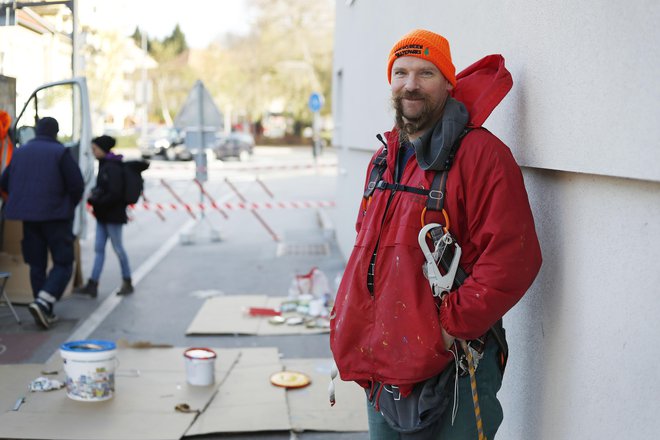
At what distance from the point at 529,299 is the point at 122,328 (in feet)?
17.9

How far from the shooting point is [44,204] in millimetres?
7613

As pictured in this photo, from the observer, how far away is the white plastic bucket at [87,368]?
528cm

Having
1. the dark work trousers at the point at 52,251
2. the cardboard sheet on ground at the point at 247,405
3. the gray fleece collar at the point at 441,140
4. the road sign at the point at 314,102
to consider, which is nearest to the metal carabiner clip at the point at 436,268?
the gray fleece collar at the point at 441,140

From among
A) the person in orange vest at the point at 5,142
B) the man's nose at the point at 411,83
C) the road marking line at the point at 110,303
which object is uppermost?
the man's nose at the point at 411,83

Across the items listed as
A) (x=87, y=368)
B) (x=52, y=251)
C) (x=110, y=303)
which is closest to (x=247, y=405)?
(x=87, y=368)

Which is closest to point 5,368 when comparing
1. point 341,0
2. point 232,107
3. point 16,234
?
point 16,234

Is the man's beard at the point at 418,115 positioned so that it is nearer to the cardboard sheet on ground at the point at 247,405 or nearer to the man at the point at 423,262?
the man at the point at 423,262

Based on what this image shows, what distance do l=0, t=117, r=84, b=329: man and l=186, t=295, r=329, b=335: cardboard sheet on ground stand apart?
1358 millimetres

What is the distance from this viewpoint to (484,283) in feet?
8.07

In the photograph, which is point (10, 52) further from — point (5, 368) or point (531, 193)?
point (531, 193)

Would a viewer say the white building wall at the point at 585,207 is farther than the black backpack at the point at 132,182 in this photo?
No

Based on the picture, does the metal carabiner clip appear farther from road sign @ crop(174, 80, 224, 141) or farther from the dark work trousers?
road sign @ crop(174, 80, 224, 141)

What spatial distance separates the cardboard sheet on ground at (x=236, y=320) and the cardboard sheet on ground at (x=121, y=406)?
1.14 meters

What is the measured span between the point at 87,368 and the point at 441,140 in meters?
3.52
